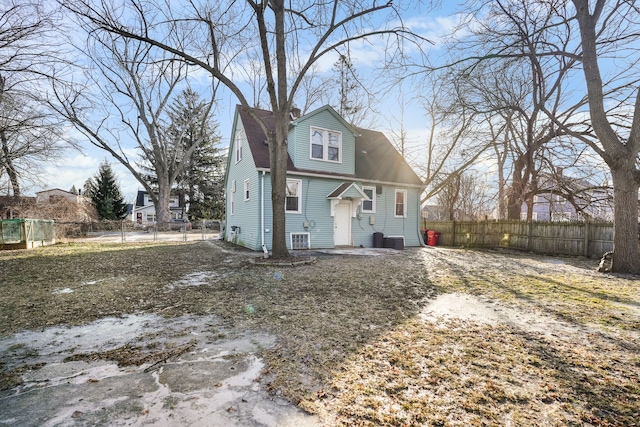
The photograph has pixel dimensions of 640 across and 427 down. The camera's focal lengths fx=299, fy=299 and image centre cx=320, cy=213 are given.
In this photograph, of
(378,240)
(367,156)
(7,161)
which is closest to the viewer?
(7,161)

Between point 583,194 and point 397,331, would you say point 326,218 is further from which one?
point 583,194

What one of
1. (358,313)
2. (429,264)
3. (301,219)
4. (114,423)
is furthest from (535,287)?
(301,219)

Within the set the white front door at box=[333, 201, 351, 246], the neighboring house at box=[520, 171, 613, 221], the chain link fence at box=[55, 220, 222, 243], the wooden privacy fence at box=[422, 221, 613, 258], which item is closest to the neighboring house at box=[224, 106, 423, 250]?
the white front door at box=[333, 201, 351, 246]

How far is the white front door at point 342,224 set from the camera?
500 inches

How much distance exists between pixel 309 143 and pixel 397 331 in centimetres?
964

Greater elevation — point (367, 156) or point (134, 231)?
point (367, 156)

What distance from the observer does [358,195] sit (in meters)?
12.1

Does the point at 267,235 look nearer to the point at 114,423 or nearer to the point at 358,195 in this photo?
the point at 358,195

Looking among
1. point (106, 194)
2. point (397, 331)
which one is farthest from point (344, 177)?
point (106, 194)

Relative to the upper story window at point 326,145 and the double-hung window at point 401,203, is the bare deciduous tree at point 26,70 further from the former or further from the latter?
the double-hung window at point 401,203

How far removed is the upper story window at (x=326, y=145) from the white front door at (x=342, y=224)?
202 cm

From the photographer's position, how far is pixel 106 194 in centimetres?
3334

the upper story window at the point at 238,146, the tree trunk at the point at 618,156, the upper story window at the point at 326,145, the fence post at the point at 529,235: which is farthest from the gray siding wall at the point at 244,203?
the fence post at the point at 529,235

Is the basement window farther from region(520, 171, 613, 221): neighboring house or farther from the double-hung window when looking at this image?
region(520, 171, 613, 221): neighboring house
